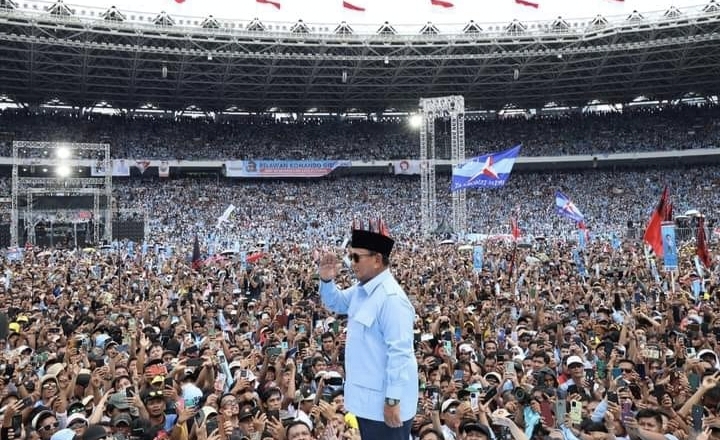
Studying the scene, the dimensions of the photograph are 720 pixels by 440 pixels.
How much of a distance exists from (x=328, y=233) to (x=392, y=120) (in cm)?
1608

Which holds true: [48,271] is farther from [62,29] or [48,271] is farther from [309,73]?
[309,73]

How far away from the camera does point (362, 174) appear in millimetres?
51375

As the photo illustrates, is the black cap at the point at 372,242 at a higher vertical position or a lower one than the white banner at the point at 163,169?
lower

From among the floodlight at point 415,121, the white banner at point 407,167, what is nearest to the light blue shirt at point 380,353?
the white banner at point 407,167

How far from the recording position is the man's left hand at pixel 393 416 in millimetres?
3348

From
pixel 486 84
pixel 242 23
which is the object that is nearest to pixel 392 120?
pixel 486 84

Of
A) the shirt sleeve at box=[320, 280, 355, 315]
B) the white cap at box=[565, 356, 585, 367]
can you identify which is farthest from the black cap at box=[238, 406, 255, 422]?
the white cap at box=[565, 356, 585, 367]

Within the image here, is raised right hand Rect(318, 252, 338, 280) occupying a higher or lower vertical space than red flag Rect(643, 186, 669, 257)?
lower

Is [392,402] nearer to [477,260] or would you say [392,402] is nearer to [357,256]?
[357,256]

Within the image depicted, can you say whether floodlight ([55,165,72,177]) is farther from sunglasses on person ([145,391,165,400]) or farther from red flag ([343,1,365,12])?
sunglasses on person ([145,391,165,400])

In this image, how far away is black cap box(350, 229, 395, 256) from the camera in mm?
3691

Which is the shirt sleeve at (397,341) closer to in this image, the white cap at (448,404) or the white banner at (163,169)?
the white cap at (448,404)

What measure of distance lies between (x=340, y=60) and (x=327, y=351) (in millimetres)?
32126

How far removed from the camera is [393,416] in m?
3.35
